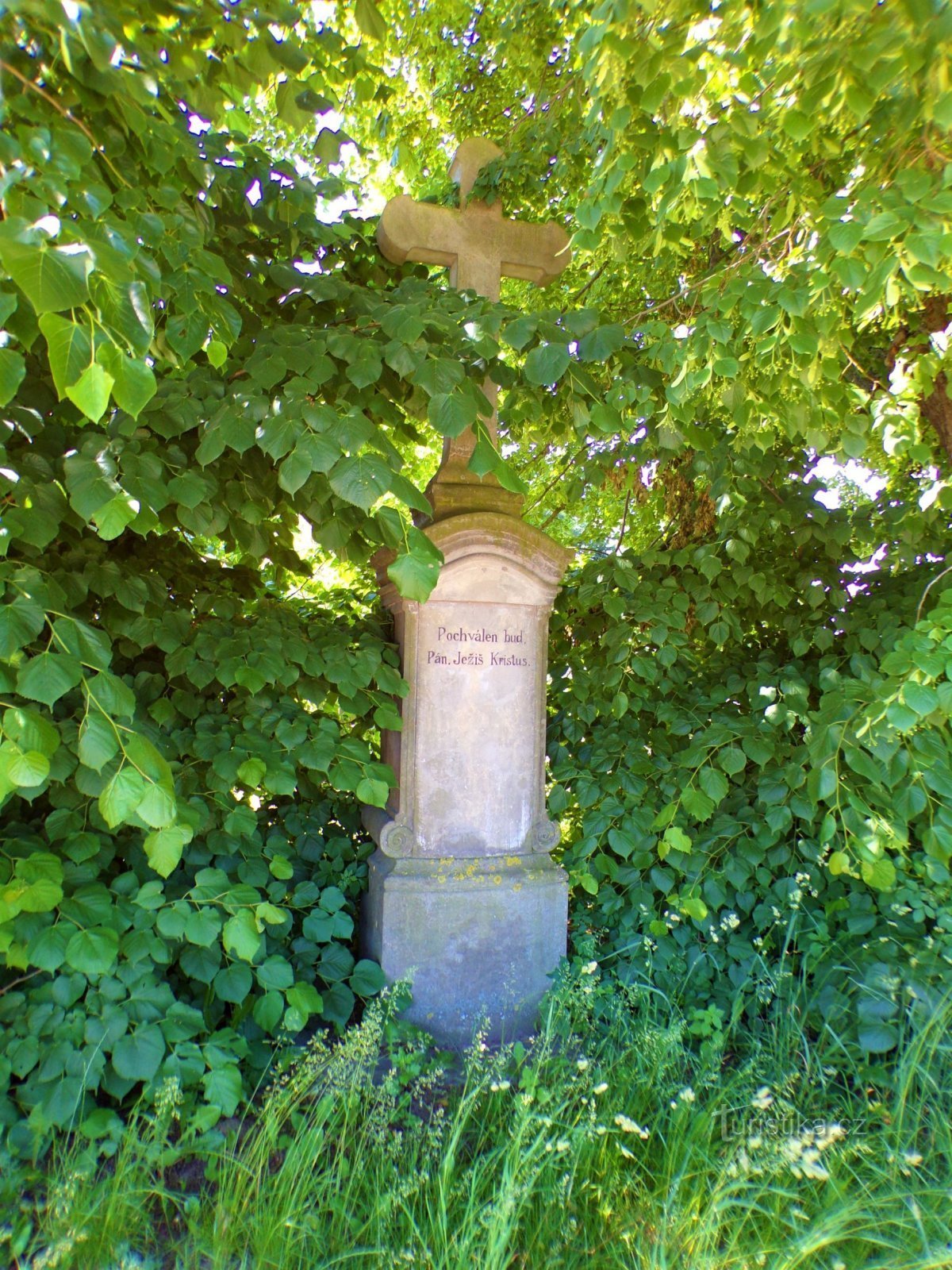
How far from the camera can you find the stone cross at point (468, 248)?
3.26m

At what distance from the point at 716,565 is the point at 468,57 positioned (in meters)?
3.35

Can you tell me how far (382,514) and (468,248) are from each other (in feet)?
6.29

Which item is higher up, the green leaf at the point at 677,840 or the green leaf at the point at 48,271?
the green leaf at the point at 48,271

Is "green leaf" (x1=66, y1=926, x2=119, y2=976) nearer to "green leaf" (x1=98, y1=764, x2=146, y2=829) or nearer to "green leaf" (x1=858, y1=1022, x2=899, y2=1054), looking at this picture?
"green leaf" (x1=98, y1=764, x2=146, y2=829)

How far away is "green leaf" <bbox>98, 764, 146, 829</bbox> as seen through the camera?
1686mm

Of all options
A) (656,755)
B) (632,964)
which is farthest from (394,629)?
(632,964)

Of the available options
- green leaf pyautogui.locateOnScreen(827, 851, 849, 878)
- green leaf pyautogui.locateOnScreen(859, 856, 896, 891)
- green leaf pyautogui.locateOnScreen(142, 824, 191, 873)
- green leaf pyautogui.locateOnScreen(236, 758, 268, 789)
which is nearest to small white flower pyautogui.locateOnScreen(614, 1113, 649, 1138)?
green leaf pyautogui.locateOnScreen(827, 851, 849, 878)

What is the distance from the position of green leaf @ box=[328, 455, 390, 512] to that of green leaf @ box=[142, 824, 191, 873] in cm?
86

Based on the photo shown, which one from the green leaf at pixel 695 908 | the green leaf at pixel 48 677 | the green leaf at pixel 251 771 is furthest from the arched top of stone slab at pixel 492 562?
the green leaf at pixel 48 677

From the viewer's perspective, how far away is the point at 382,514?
6.48ft

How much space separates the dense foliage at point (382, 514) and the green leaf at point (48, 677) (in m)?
0.01

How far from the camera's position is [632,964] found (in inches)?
124

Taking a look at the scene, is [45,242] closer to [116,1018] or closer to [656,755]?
[116,1018]

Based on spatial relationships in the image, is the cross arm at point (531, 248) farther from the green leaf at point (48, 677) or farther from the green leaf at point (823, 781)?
the green leaf at point (48, 677)
